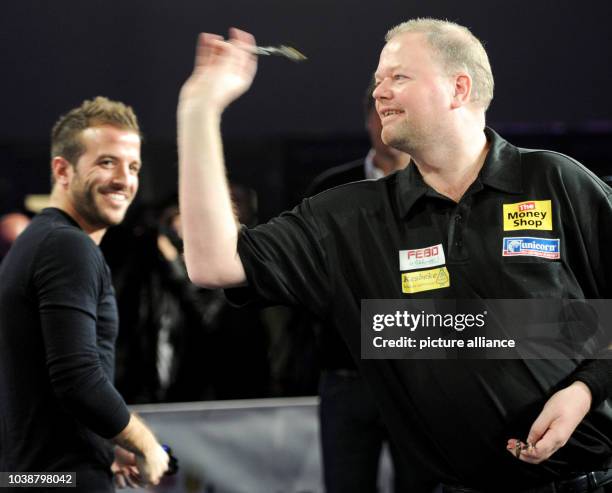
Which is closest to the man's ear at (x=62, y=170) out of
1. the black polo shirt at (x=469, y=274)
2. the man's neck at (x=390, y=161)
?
the black polo shirt at (x=469, y=274)

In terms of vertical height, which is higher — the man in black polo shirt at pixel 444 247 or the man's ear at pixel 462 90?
the man's ear at pixel 462 90

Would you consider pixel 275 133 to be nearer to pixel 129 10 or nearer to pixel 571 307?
pixel 129 10

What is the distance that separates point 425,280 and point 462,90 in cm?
44

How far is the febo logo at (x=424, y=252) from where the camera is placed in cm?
180

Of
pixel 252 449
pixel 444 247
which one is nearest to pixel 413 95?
pixel 444 247

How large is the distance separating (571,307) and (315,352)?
2163 millimetres

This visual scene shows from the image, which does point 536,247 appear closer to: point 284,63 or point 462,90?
point 462,90

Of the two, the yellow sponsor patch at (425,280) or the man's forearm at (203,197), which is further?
the yellow sponsor patch at (425,280)

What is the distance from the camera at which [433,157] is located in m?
1.87

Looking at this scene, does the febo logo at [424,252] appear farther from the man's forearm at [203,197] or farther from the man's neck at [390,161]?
the man's neck at [390,161]

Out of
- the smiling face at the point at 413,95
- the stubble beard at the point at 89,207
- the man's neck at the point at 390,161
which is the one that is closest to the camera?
the smiling face at the point at 413,95

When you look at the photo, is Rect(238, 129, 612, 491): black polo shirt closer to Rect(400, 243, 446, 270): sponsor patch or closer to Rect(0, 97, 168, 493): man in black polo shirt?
Rect(400, 243, 446, 270): sponsor patch

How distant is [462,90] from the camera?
6.26 feet

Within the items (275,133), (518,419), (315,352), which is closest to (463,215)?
(518,419)
